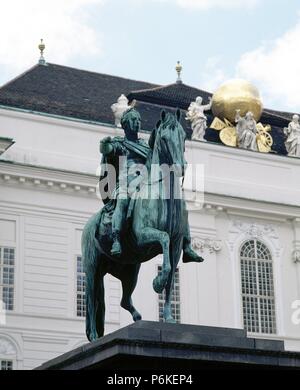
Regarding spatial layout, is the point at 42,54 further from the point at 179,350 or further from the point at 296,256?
the point at 179,350

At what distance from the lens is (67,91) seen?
3391 cm

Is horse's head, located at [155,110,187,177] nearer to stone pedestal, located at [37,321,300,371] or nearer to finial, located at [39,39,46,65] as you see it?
stone pedestal, located at [37,321,300,371]

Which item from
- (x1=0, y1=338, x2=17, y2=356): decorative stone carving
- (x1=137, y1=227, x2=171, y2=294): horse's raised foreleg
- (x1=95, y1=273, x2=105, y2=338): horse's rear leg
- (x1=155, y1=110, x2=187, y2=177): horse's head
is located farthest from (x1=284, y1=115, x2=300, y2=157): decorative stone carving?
(x1=137, y1=227, x2=171, y2=294): horse's raised foreleg

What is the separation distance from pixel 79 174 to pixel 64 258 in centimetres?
229

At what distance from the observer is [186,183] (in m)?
31.1

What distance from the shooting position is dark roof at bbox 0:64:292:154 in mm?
31422

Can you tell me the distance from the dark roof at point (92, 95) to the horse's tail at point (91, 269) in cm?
1792

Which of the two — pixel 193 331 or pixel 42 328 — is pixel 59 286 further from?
pixel 193 331

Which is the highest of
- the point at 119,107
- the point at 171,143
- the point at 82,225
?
the point at 119,107

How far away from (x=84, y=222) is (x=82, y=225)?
0.13 m

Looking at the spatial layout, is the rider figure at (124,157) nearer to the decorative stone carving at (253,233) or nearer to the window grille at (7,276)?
the window grille at (7,276)

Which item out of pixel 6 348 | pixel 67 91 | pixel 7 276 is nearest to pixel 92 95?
pixel 67 91
